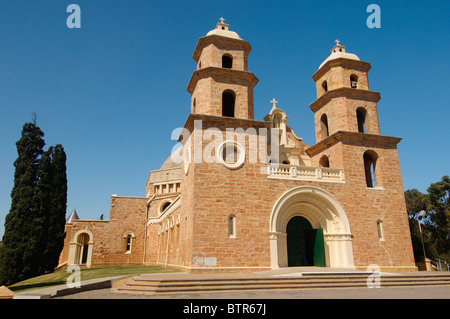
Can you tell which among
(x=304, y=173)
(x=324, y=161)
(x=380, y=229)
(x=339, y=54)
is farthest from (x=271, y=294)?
(x=339, y=54)

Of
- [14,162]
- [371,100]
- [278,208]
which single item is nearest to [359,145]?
[371,100]

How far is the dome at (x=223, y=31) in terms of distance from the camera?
20119mm

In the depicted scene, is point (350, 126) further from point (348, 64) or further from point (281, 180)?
point (281, 180)

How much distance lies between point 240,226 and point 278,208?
7.75 feet

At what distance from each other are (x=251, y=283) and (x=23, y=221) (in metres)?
17.8

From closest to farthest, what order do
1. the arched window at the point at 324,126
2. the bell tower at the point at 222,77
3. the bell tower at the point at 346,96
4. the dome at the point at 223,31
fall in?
1. the bell tower at the point at 222,77
2. the dome at the point at 223,31
3. the bell tower at the point at 346,96
4. the arched window at the point at 324,126

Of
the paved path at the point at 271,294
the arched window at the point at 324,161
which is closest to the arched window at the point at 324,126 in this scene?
the arched window at the point at 324,161

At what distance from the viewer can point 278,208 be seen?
17188 millimetres

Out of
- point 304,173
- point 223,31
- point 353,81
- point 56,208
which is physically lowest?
point 56,208

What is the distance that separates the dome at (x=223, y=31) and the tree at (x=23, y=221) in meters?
15.1

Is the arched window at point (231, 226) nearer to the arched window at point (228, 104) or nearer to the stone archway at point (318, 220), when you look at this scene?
the stone archway at point (318, 220)

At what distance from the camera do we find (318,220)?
748 inches

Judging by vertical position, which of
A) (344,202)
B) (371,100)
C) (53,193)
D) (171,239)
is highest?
(371,100)
